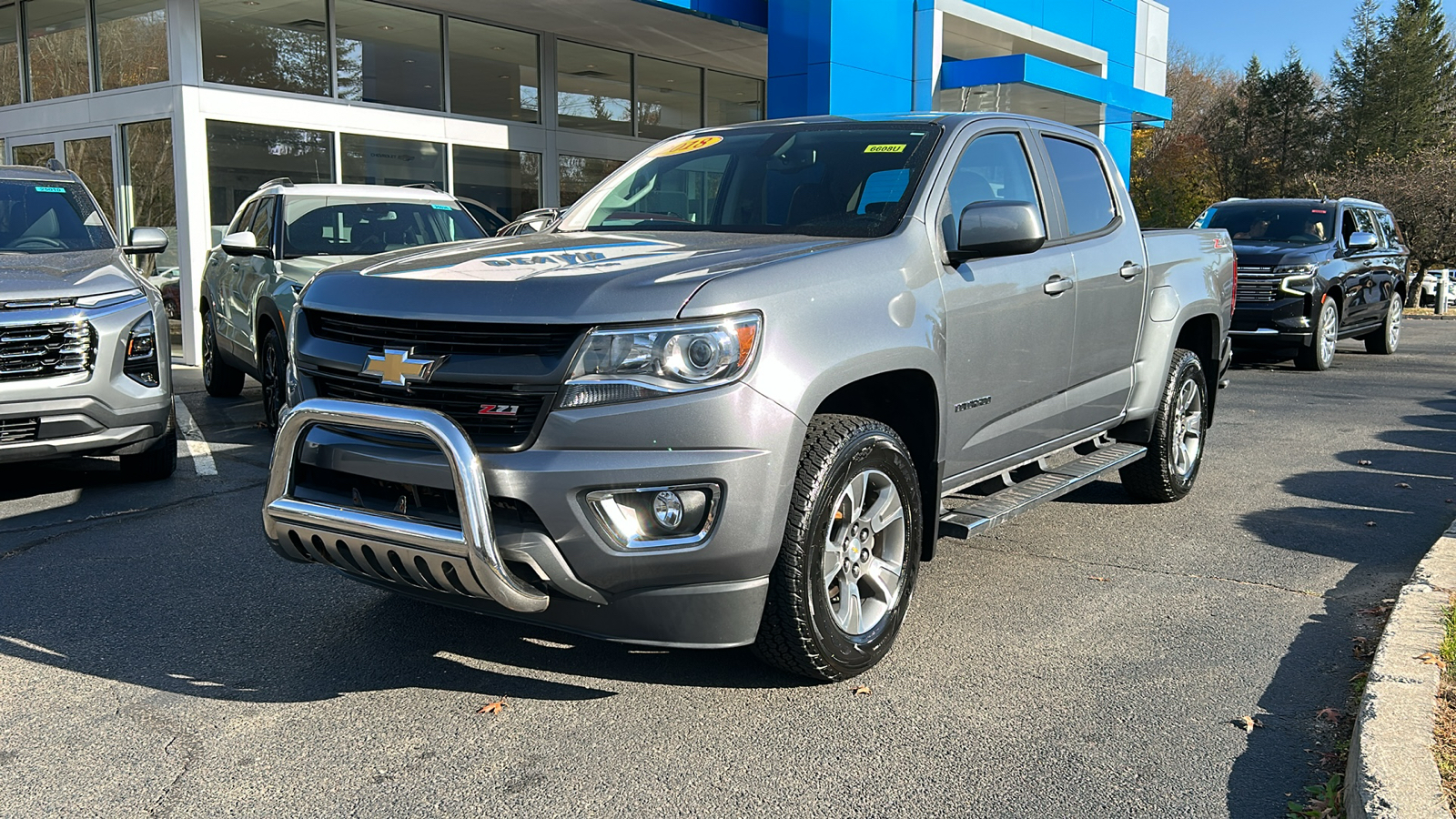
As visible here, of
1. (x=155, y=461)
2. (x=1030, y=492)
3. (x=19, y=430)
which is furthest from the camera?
(x=155, y=461)

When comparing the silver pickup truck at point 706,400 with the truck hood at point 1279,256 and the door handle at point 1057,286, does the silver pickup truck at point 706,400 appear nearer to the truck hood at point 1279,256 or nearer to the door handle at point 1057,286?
the door handle at point 1057,286

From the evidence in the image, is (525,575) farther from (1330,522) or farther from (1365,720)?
(1330,522)

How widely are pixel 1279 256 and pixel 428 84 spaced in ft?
35.7

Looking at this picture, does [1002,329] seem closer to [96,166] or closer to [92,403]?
[92,403]


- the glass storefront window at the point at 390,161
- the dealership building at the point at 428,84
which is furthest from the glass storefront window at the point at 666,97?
the glass storefront window at the point at 390,161

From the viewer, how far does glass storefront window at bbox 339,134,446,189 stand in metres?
15.4

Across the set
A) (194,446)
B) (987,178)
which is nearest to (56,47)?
(194,446)

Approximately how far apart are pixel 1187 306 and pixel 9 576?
5.75m

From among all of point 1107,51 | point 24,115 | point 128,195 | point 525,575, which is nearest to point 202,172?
point 128,195

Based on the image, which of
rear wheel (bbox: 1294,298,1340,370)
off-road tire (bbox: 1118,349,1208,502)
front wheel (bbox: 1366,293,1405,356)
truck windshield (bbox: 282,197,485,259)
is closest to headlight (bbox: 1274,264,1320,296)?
rear wheel (bbox: 1294,298,1340,370)

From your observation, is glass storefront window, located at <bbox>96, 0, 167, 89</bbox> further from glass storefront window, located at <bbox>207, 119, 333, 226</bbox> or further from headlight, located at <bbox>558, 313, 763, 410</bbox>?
headlight, located at <bbox>558, 313, 763, 410</bbox>

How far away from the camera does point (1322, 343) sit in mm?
13602

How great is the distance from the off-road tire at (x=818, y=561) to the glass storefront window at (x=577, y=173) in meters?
14.9

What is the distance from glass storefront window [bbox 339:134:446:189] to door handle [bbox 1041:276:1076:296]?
12.2m
